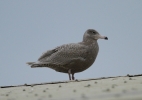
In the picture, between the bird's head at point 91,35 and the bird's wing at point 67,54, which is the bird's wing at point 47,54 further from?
the bird's head at point 91,35

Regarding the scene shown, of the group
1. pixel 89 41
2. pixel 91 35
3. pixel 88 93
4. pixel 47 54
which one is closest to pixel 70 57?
pixel 47 54

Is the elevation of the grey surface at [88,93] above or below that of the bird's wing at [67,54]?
below

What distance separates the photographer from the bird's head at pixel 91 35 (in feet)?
38.8

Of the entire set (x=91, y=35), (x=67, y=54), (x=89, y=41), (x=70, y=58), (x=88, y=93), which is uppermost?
(x=91, y=35)

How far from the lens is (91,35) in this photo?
11906 mm

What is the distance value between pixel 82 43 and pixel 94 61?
72 centimetres

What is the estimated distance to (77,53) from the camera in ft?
36.2

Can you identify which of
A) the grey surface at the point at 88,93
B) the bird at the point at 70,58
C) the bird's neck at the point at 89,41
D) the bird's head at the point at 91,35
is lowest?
the grey surface at the point at 88,93

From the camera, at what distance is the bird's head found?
1181cm

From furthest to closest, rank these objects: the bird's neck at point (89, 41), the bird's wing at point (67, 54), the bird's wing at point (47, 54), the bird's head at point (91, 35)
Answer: the bird's head at point (91, 35), the bird's neck at point (89, 41), the bird's wing at point (47, 54), the bird's wing at point (67, 54)

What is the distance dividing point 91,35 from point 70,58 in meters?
1.31

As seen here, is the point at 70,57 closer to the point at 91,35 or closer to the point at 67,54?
the point at 67,54

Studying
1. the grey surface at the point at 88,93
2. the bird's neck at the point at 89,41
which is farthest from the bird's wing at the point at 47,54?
the grey surface at the point at 88,93

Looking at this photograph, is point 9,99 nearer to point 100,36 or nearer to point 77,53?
point 77,53
